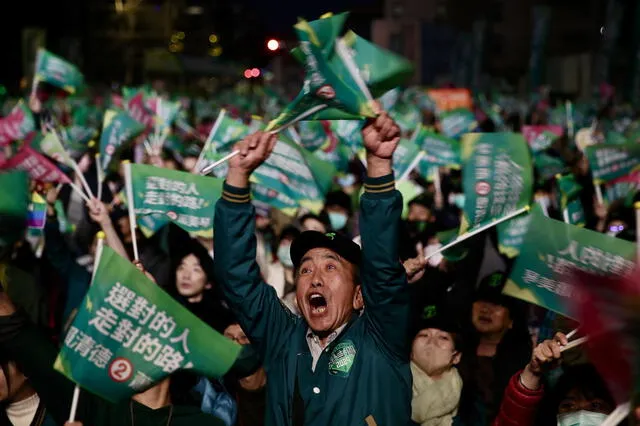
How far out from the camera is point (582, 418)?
14.2 ft

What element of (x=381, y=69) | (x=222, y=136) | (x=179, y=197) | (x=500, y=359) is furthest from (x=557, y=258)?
(x=222, y=136)

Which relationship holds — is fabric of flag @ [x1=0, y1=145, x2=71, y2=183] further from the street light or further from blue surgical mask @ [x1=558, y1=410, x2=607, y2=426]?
blue surgical mask @ [x1=558, y1=410, x2=607, y2=426]

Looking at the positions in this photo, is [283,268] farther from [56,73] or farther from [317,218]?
[56,73]

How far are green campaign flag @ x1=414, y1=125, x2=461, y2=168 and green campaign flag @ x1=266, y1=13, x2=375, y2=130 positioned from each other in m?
7.35

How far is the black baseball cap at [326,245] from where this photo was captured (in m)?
4.04

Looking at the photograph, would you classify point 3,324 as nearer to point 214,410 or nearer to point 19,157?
point 214,410

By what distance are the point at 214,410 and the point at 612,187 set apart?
5799mm

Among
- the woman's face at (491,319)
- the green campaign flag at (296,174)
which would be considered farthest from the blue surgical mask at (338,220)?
the woman's face at (491,319)

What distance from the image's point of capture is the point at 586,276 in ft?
9.91

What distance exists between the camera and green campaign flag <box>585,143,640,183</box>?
30.5ft

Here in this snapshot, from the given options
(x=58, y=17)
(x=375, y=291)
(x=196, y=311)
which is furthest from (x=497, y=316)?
(x=58, y=17)

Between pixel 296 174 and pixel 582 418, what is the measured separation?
11.1 ft

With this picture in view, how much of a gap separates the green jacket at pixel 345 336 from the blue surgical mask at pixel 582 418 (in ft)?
3.05

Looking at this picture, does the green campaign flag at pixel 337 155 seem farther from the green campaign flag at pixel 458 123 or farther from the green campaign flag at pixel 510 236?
the green campaign flag at pixel 510 236
